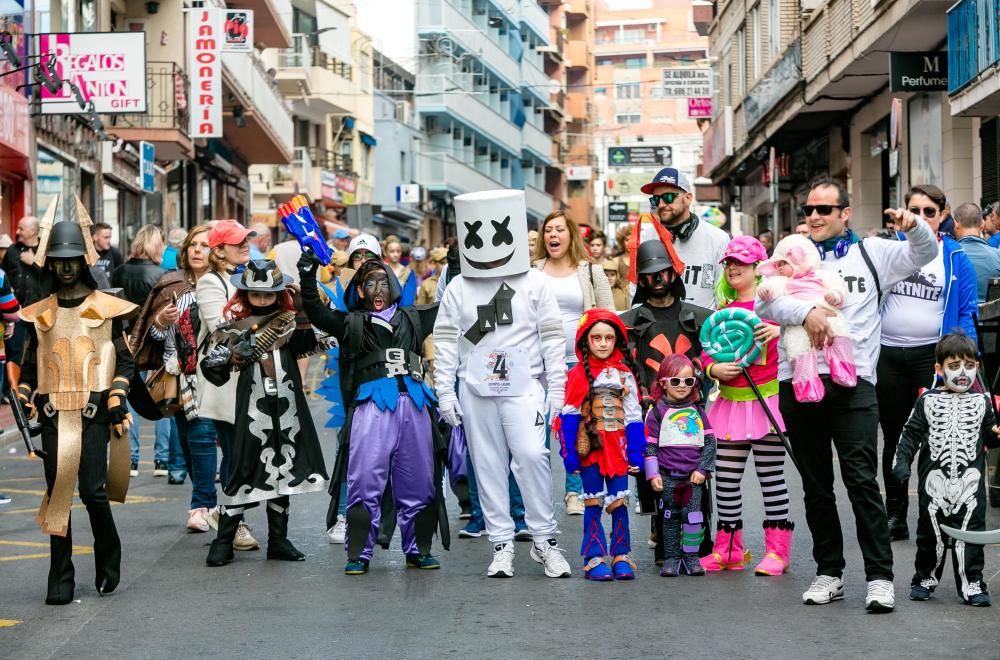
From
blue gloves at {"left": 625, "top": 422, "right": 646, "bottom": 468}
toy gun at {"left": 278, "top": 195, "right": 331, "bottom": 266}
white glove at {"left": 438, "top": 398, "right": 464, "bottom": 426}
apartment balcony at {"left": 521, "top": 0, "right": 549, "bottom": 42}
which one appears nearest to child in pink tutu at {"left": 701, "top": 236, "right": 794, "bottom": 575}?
blue gloves at {"left": 625, "top": 422, "right": 646, "bottom": 468}

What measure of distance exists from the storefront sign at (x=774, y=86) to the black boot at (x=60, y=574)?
21.1 meters

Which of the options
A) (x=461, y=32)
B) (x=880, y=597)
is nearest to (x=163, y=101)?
(x=880, y=597)

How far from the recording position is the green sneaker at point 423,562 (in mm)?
8953

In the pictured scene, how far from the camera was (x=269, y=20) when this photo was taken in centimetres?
4181

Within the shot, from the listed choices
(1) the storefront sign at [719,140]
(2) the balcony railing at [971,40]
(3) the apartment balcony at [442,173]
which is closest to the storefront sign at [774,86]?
(1) the storefront sign at [719,140]

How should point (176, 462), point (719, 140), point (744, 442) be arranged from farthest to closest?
point (719, 140)
point (176, 462)
point (744, 442)

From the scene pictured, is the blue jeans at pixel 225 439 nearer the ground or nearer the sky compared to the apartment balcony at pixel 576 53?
nearer the ground

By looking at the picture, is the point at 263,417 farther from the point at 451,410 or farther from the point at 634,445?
the point at 634,445

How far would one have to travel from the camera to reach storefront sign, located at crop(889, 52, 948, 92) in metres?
20.9

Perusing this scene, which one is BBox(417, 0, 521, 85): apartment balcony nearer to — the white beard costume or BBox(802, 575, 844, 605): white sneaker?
the white beard costume

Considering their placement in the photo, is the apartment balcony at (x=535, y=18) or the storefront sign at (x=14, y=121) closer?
the storefront sign at (x=14, y=121)

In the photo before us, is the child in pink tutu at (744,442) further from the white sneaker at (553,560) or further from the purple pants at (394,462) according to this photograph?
the purple pants at (394,462)

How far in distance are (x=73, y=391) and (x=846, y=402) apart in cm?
368

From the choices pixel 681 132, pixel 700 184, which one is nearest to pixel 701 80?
pixel 700 184
